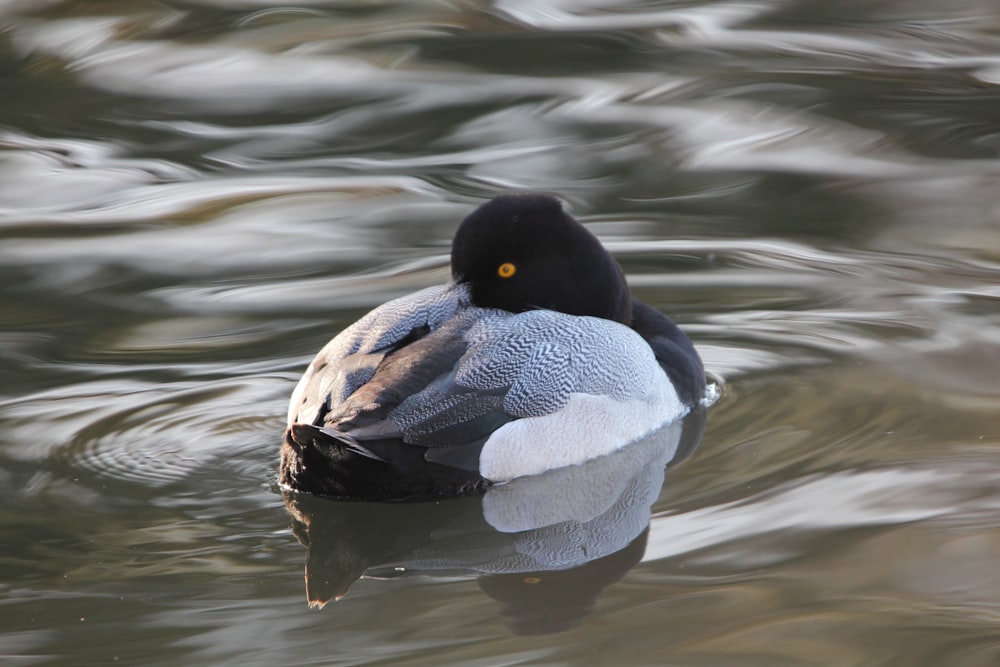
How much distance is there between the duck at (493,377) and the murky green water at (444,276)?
180mm

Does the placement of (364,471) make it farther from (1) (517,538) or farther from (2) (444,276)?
(2) (444,276)

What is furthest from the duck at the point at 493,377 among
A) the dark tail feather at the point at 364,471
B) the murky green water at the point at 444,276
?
the murky green water at the point at 444,276

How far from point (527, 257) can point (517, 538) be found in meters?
1.30

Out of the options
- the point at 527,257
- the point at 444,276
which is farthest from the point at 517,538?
the point at 444,276

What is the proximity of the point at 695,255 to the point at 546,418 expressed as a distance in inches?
115

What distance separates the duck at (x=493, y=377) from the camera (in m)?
5.20

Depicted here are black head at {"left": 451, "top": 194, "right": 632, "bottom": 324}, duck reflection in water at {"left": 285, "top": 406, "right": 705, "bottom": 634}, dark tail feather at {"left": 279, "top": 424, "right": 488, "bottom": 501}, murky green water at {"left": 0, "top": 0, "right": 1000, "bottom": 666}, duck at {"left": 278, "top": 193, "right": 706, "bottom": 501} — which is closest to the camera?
murky green water at {"left": 0, "top": 0, "right": 1000, "bottom": 666}

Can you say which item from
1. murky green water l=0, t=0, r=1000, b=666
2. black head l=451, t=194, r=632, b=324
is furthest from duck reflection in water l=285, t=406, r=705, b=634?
black head l=451, t=194, r=632, b=324

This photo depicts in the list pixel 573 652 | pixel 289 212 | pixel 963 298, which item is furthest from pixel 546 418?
pixel 289 212

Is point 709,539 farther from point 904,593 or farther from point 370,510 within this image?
point 370,510

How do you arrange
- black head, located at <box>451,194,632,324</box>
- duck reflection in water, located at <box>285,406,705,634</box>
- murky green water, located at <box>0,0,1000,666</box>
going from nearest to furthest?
murky green water, located at <box>0,0,1000,666</box>
duck reflection in water, located at <box>285,406,705,634</box>
black head, located at <box>451,194,632,324</box>

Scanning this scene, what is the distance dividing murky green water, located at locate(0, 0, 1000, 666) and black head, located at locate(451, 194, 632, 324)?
759 mm

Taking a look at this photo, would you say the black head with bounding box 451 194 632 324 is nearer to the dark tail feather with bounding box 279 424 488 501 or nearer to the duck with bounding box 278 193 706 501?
the duck with bounding box 278 193 706 501

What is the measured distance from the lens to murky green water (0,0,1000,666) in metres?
4.47
